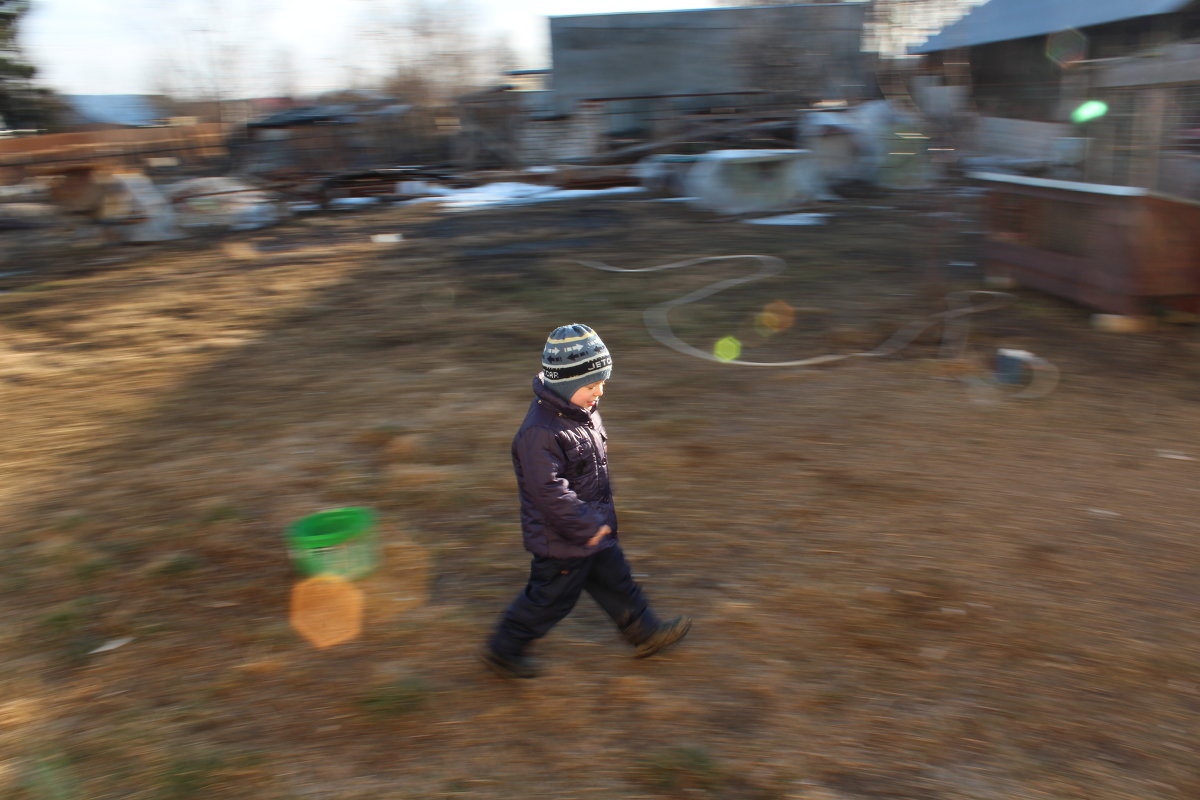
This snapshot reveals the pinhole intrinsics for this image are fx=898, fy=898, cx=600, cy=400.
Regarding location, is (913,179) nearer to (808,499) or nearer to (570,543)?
(808,499)

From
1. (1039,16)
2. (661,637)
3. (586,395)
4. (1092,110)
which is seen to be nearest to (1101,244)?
(1092,110)

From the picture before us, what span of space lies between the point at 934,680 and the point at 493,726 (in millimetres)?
1441

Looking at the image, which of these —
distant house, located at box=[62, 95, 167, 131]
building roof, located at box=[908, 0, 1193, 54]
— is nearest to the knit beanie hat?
building roof, located at box=[908, 0, 1193, 54]

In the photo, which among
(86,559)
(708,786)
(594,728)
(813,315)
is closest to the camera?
(708,786)

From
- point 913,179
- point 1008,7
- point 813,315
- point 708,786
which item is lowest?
point 708,786

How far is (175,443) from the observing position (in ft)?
17.1

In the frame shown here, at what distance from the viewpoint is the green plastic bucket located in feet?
11.5

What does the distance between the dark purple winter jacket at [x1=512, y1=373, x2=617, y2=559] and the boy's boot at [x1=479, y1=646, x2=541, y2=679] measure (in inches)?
16.7

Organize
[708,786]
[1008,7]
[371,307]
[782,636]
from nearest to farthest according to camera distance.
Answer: [708,786] → [782,636] → [371,307] → [1008,7]

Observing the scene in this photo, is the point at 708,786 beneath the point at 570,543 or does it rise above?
beneath

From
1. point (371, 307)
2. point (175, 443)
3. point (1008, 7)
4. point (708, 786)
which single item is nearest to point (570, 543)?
point (708, 786)

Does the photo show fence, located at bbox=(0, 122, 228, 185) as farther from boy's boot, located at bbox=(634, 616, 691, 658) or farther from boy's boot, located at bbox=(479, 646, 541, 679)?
boy's boot, located at bbox=(634, 616, 691, 658)

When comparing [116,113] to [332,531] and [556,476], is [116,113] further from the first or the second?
[556,476]

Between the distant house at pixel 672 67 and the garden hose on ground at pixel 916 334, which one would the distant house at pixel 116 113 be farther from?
the garden hose on ground at pixel 916 334
